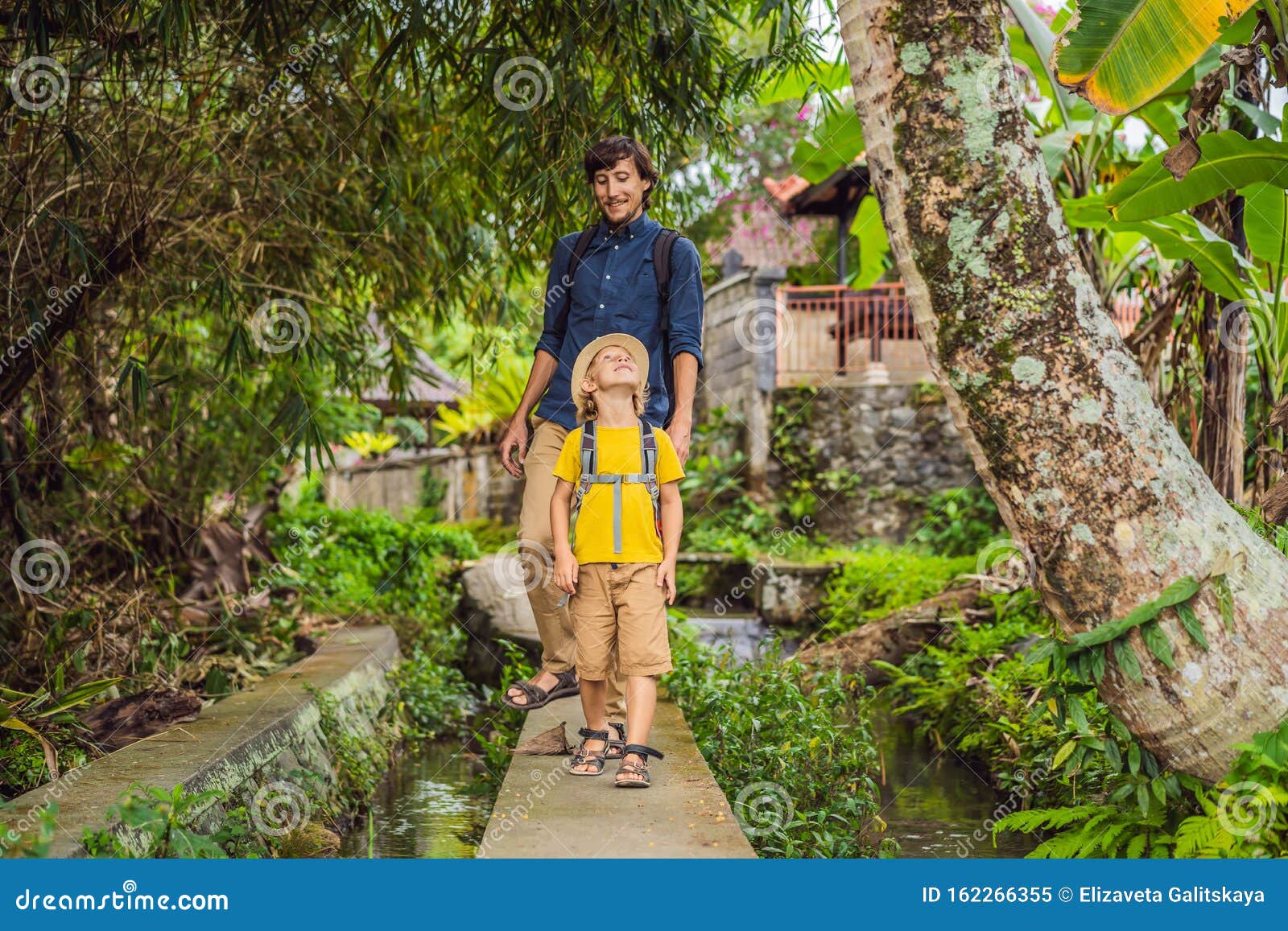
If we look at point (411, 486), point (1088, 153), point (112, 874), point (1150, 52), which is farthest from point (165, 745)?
point (411, 486)

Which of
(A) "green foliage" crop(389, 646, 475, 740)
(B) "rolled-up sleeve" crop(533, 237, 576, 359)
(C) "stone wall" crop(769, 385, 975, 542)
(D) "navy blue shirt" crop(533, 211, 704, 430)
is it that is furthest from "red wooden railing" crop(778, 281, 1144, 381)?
(D) "navy blue shirt" crop(533, 211, 704, 430)

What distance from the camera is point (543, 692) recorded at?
391 centimetres

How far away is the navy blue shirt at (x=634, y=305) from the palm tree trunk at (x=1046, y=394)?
29.0 inches

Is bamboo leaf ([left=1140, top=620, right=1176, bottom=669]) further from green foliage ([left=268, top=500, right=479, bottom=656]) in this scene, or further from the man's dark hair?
green foliage ([left=268, top=500, right=479, bottom=656])

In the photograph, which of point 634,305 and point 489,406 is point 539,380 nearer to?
point 634,305

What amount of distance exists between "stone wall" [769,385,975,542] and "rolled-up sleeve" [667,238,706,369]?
820 cm

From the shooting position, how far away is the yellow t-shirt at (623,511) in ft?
10.9

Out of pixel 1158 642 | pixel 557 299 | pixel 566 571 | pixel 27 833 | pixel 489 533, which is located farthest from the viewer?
pixel 489 533

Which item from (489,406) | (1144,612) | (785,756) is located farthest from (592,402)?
(489,406)

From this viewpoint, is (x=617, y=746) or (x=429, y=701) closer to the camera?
(x=617, y=746)

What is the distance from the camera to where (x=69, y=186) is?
4.71 meters

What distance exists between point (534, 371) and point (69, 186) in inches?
90.3

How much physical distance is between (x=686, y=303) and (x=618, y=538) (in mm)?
865

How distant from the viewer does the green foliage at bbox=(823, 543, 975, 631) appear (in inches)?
329
